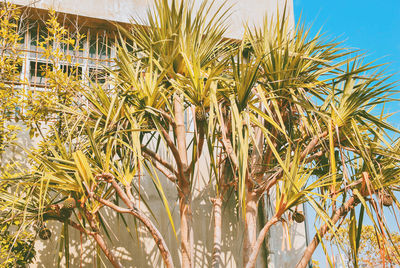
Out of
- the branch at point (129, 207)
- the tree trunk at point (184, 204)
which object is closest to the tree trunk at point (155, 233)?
the branch at point (129, 207)

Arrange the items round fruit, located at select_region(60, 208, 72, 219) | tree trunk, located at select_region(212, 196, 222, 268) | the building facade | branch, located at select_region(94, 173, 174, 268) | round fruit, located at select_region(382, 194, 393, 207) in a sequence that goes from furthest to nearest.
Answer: the building facade, tree trunk, located at select_region(212, 196, 222, 268), round fruit, located at select_region(382, 194, 393, 207), round fruit, located at select_region(60, 208, 72, 219), branch, located at select_region(94, 173, 174, 268)

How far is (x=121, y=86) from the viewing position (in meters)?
4.30

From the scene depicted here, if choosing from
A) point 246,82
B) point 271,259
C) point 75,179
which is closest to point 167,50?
point 246,82

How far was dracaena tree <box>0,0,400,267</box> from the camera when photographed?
139 inches

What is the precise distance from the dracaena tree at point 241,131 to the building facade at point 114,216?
77cm

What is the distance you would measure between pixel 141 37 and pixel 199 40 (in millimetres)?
568

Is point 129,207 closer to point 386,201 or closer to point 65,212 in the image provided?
point 65,212

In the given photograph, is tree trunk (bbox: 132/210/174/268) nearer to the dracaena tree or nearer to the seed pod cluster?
the dracaena tree

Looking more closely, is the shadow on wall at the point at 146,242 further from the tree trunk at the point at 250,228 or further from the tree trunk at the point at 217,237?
the tree trunk at the point at 250,228

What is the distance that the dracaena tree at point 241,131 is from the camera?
354cm

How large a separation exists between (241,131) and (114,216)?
86.2 inches

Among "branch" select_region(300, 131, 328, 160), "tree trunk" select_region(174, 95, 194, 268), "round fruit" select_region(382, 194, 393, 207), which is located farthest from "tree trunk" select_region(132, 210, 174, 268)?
"round fruit" select_region(382, 194, 393, 207)

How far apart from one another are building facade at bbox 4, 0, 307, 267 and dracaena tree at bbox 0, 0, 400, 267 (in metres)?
0.77

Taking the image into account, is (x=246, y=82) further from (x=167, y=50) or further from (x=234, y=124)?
(x=167, y=50)
